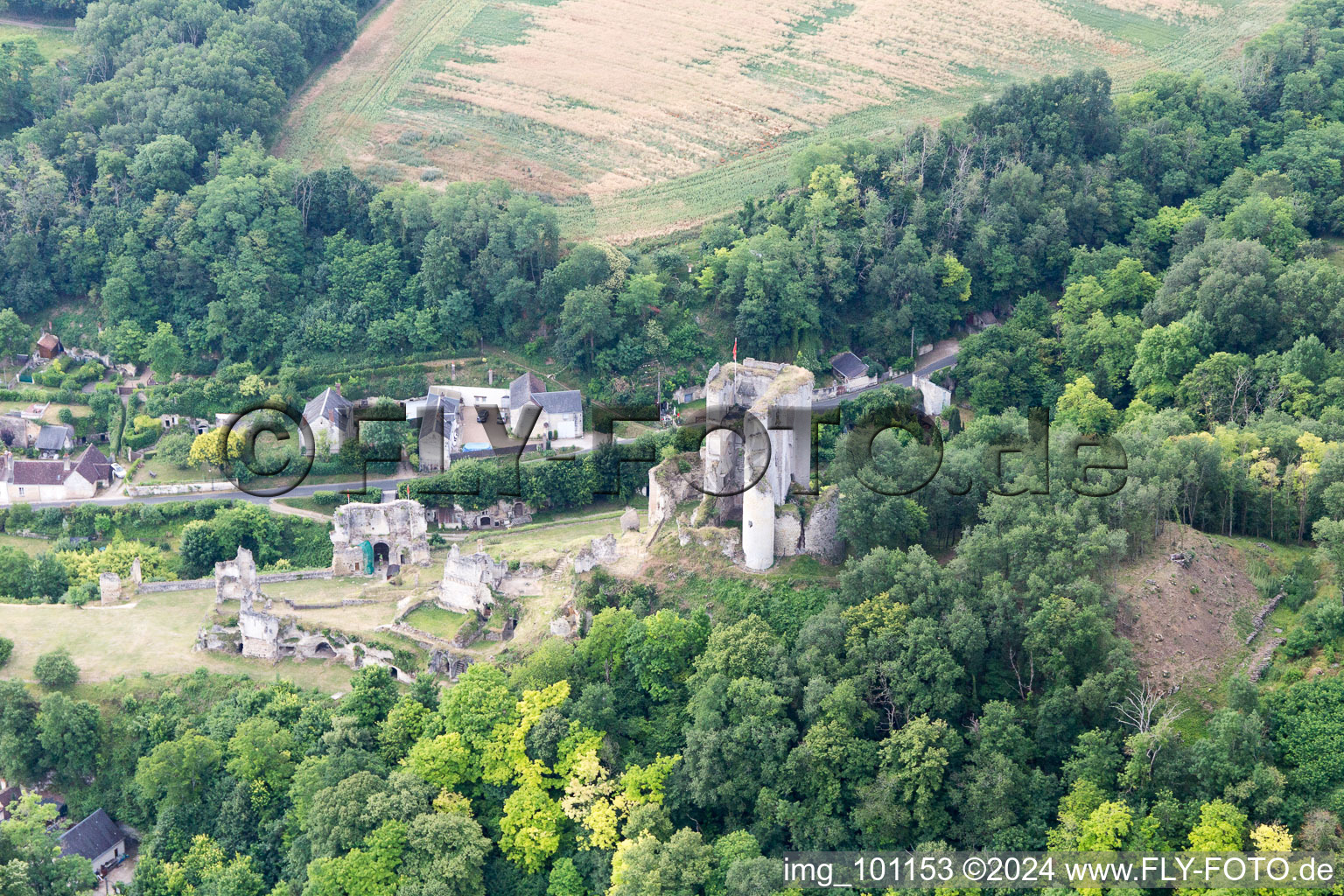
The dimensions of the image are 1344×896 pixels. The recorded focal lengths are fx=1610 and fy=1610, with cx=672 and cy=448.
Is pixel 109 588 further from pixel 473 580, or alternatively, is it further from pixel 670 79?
pixel 670 79

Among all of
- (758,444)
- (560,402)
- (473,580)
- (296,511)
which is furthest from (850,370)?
(296,511)

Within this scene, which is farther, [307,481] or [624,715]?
[307,481]

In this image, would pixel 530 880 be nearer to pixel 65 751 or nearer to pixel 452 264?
pixel 65 751

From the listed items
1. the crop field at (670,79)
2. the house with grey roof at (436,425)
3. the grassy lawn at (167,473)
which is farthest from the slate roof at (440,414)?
the crop field at (670,79)

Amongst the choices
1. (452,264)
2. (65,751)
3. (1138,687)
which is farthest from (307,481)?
(1138,687)

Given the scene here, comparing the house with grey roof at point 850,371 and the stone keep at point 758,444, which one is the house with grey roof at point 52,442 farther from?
the house with grey roof at point 850,371

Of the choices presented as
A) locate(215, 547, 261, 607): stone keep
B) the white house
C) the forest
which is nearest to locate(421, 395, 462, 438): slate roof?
the white house
